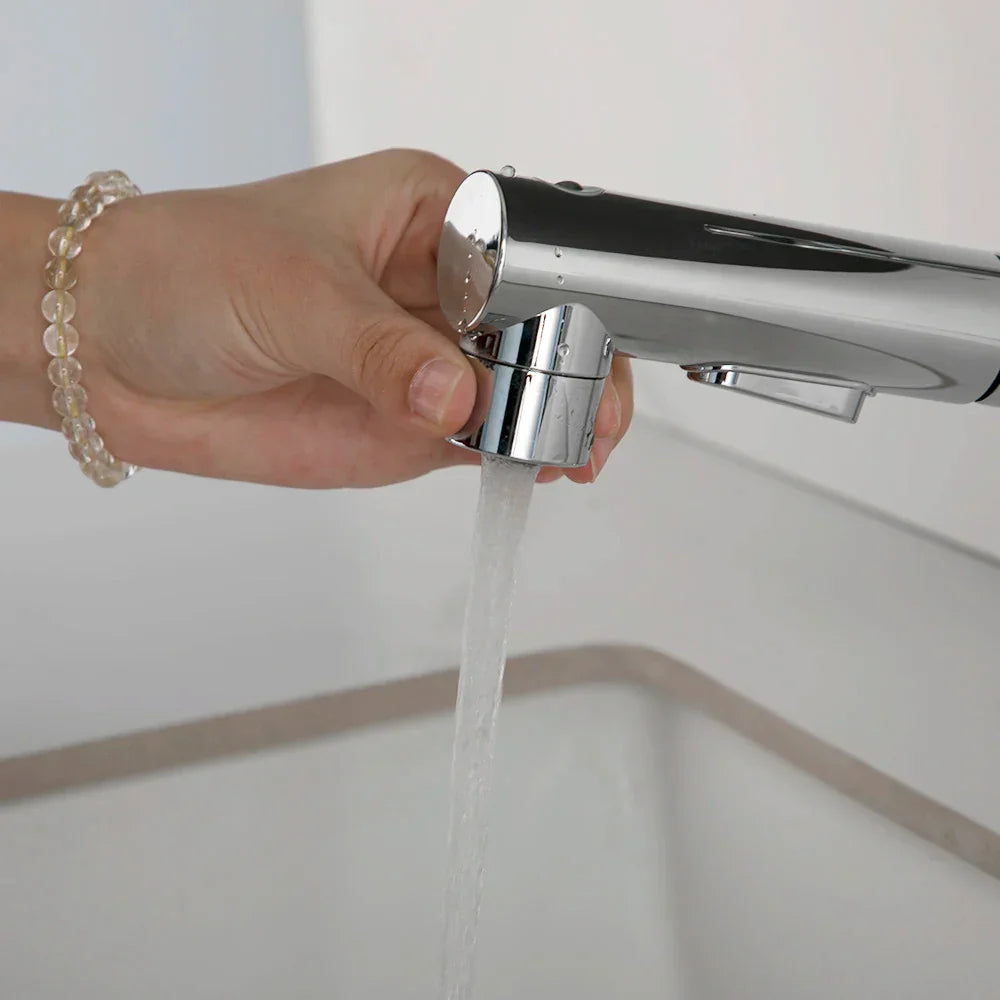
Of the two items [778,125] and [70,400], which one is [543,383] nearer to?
[70,400]

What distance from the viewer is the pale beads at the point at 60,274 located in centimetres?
52

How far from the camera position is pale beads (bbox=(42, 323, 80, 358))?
532 millimetres

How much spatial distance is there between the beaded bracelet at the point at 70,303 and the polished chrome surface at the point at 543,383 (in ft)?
0.79

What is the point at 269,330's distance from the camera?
48cm

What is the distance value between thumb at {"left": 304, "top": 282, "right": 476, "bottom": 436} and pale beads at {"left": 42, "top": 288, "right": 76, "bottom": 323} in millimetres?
141

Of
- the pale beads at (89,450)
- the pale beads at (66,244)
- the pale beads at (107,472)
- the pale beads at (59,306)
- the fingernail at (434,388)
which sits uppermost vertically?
the fingernail at (434,388)

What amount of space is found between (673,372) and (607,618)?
0.31 m

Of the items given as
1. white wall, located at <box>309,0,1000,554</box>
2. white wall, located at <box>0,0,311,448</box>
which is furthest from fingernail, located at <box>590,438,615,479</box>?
white wall, located at <box>0,0,311,448</box>

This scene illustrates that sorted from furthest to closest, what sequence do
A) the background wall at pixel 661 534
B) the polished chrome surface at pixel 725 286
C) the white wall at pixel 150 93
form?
1. the white wall at pixel 150 93
2. the background wall at pixel 661 534
3. the polished chrome surface at pixel 725 286

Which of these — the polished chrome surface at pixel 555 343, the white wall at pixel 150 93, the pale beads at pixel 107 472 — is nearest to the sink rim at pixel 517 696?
the pale beads at pixel 107 472

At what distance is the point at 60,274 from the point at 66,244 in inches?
0.5

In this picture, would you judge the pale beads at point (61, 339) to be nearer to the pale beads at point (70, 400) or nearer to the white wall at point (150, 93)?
the pale beads at point (70, 400)

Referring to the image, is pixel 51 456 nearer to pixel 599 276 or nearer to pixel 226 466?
pixel 226 466

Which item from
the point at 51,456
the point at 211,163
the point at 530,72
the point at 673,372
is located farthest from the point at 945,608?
the point at 211,163
